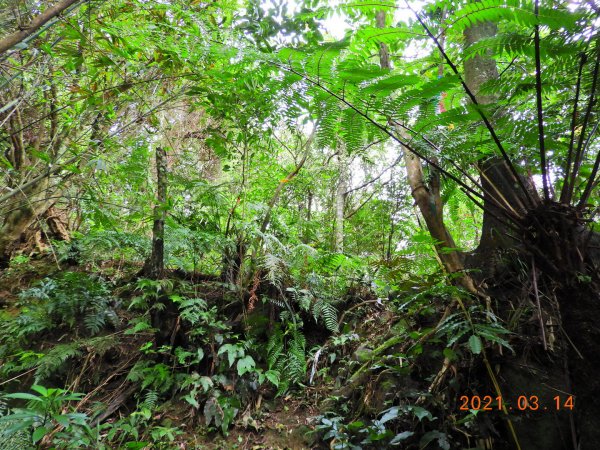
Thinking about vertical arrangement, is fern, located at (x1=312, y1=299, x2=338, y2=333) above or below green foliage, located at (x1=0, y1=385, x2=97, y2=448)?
above

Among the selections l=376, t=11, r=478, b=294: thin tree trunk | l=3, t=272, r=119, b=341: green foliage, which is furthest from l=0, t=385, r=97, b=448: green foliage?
l=376, t=11, r=478, b=294: thin tree trunk

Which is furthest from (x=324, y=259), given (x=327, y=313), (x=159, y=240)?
(x=159, y=240)

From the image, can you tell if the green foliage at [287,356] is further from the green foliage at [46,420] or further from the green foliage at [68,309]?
the green foliage at [68,309]

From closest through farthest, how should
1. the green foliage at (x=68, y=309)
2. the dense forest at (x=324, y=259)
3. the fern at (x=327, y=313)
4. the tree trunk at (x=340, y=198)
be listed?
1. the dense forest at (x=324, y=259)
2. the fern at (x=327, y=313)
3. the green foliage at (x=68, y=309)
4. the tree trunk at (x=340, y=198)

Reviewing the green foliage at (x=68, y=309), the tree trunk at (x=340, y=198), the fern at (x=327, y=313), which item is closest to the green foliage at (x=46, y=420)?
the green foliage at (x=68, y=309)

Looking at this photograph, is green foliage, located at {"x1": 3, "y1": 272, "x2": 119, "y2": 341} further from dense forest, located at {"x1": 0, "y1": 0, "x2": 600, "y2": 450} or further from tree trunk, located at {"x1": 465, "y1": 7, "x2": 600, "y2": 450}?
tree trunk, located at {"x1": 465, "y1": 7, "x2": 600, "y2": 450}

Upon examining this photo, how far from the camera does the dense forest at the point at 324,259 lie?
57.3 inches

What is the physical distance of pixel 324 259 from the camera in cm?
312

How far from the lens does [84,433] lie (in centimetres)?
207

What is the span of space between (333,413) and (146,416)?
1479mm

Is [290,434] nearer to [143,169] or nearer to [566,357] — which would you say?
[566,357]

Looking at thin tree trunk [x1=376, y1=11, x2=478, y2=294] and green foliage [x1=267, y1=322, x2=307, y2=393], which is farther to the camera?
green foliage [x1=267, y1=322, x2=307, y2=393]

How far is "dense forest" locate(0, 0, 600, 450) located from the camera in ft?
4.77

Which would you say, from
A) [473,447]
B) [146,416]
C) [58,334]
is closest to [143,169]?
[58,334]
